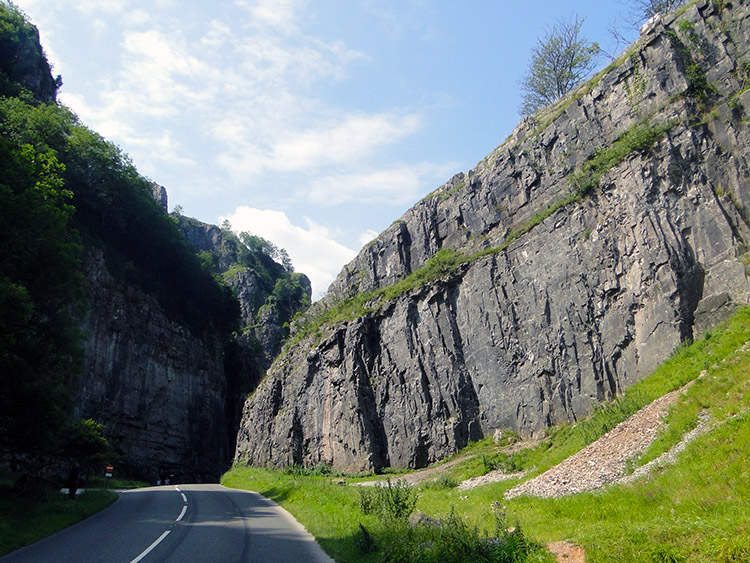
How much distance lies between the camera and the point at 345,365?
36.5m

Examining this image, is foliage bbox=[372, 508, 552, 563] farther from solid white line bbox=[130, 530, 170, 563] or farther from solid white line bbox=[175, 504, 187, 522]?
solid white line bbox=[175, 504, 187, 522]

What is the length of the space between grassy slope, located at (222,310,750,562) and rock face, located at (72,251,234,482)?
2821cm

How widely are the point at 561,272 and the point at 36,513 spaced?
25.3 metres

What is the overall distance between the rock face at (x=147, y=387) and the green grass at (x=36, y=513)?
25520mm

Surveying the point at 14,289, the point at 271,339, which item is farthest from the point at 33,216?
the point at 271,339

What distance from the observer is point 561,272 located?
86.9ft

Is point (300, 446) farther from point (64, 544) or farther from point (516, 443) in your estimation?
point (64, 544)

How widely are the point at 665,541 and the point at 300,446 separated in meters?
35.2

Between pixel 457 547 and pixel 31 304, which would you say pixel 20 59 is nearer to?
pixel 31 304

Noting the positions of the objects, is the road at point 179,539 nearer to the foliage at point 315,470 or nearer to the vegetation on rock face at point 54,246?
the vegetation on rock face at point 54,246

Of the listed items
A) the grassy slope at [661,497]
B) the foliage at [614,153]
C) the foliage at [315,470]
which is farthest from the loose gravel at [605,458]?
the foliage at [315,470]

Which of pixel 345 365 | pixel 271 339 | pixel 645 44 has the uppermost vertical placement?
pixel 645 44

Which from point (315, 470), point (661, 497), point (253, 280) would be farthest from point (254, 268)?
point (661, 497)

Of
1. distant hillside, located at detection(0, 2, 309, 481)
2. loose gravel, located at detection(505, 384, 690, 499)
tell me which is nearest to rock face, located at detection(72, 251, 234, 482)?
distant hillside, located at detection(0, 2, 309, 481)
